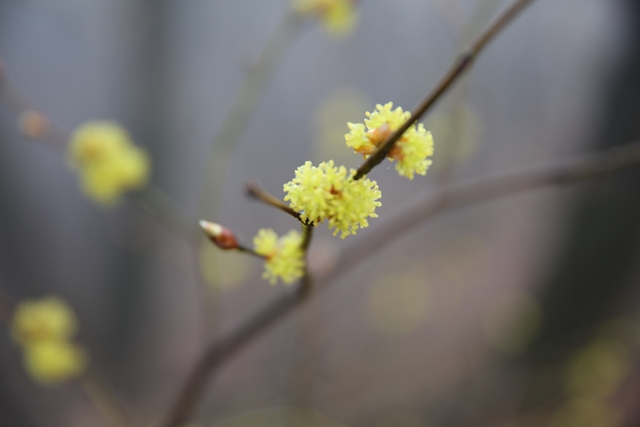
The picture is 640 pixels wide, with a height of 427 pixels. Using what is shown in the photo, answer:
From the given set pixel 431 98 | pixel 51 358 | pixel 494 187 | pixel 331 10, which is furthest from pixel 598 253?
pixel 51 358

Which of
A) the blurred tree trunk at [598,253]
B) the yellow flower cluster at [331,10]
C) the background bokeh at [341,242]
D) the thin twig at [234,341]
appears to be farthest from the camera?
the background bokeh at [341,242]

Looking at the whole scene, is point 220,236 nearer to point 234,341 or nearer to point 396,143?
point 396,143

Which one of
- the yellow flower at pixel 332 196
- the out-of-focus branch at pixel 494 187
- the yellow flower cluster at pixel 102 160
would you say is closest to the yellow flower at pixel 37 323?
the yellow flower cluster at pixel 102 160

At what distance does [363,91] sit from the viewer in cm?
173

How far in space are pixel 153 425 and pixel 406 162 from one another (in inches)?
53.3

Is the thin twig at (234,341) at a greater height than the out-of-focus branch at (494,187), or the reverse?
the out-of-focus branch at (494,187)

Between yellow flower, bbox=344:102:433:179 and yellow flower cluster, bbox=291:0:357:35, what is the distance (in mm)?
358

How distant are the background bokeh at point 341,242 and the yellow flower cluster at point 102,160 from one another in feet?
0.55

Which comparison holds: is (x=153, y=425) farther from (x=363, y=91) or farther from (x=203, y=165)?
(x=363, y=91)

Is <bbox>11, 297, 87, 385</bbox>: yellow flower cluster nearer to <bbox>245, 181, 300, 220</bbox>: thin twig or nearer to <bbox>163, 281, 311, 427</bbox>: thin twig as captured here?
<bbox>163, 281, 311, 427</bbox>: thin twig

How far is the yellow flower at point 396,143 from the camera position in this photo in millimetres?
226

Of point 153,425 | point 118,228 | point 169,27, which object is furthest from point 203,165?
point 153,425

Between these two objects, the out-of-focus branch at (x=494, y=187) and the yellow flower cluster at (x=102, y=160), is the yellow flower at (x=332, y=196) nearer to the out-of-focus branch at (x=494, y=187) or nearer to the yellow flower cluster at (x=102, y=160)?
the out-of-focus branch at (x=494, y=187)

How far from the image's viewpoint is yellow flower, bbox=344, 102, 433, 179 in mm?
226
